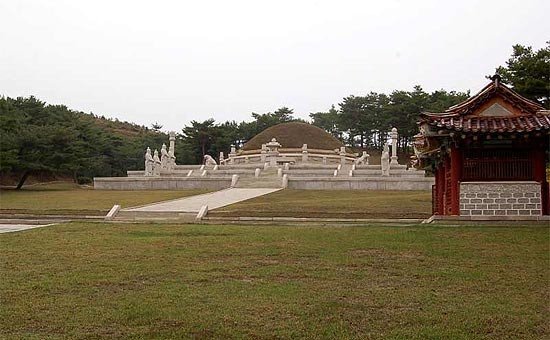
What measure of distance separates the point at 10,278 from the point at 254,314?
3.82 metres

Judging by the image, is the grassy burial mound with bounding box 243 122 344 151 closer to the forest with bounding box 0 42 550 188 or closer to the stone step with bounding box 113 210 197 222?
the forest with bounding box 0 42 550 188

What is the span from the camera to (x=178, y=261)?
8.76 m

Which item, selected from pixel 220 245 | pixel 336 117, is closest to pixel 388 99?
pixel 336 117

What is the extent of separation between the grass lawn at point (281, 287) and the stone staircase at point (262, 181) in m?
23.8

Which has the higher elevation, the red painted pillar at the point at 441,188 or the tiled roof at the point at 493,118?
the tiled roof at the point at 493,118

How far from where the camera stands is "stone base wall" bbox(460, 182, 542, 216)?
13.7 meters

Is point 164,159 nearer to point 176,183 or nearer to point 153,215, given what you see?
point 176,183

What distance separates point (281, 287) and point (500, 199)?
902 cm

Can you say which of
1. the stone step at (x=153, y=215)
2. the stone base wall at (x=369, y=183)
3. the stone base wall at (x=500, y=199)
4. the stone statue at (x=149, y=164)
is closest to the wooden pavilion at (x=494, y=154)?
the stone base wall at (x=500, y=199)

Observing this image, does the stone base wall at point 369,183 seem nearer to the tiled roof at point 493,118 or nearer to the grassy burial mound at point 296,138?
the tiled roof at point 493,118

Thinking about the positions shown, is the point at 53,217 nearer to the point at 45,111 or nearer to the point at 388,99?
the point at 45,111

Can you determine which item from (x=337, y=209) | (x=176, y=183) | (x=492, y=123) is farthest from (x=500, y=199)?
(x=176, y=183)

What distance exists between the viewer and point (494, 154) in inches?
551

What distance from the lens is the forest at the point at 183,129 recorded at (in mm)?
25828
